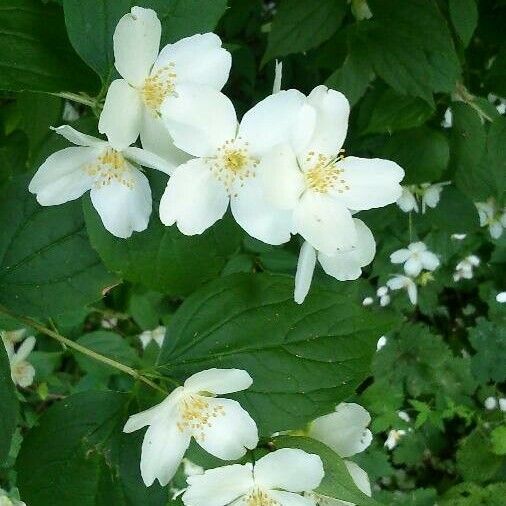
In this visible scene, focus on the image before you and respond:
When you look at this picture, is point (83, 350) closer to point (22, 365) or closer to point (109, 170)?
point (109, 170)

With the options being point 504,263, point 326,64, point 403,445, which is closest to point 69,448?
point 326,64

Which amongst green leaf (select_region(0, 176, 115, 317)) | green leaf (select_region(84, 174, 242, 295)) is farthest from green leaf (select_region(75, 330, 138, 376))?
green leaf (select_region(84, 174, 242, 295))

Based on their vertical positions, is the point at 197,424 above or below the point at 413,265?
above

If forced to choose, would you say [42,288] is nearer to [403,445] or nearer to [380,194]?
[380,194]

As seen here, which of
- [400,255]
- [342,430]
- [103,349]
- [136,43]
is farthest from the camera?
[400,255]

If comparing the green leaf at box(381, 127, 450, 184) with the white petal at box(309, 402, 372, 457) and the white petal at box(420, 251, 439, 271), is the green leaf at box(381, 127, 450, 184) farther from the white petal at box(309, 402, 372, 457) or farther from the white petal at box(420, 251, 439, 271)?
the white petal at box(420, 251, 439, 271)

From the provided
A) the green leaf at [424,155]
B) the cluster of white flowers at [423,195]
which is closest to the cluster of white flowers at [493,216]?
the cluster of white flowers at [423,195]

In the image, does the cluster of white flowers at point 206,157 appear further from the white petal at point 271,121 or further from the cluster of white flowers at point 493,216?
the cluster of white flowers at point 493,216

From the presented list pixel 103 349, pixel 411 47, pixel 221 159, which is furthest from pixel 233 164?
pixel 103 349
